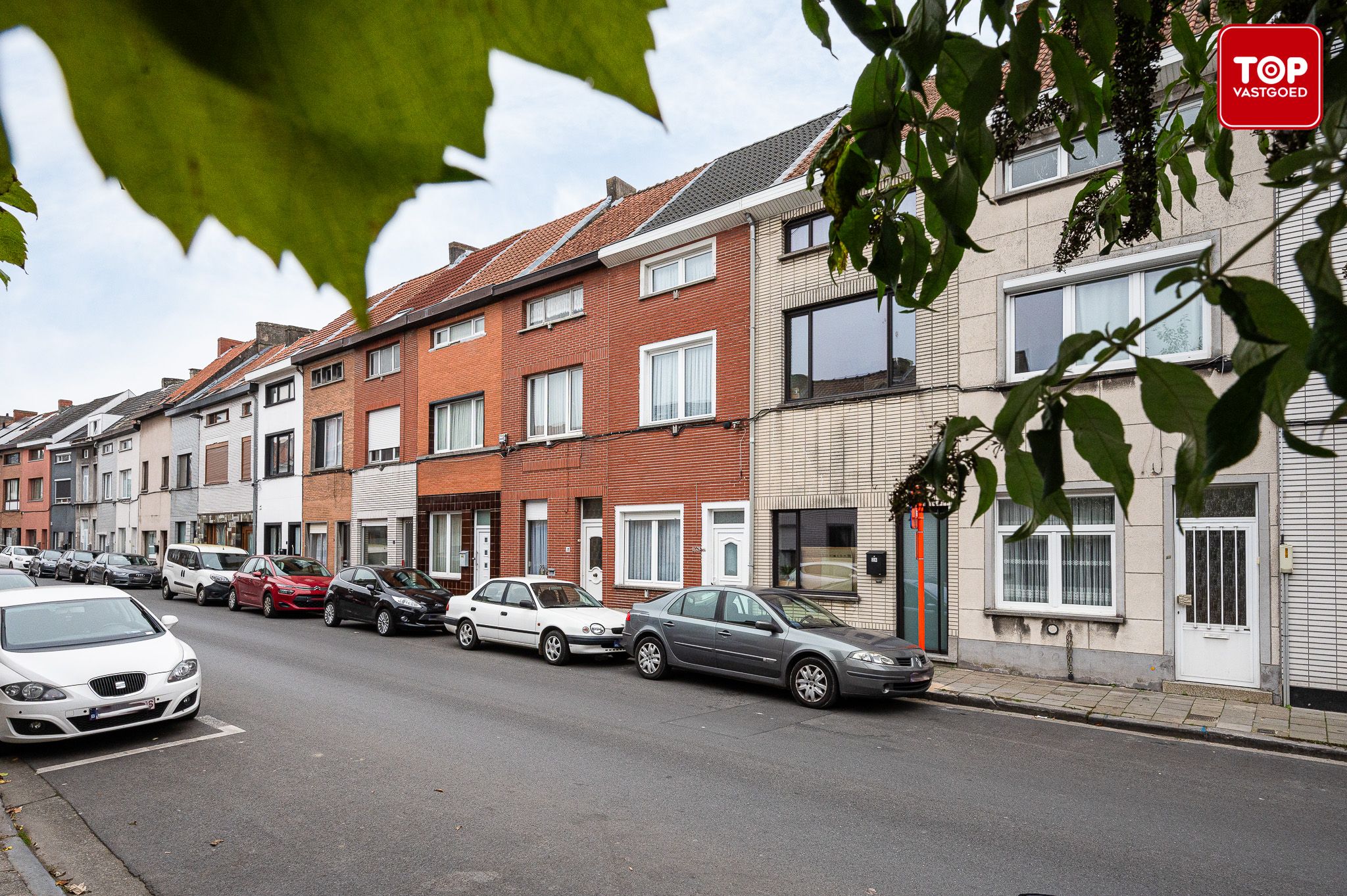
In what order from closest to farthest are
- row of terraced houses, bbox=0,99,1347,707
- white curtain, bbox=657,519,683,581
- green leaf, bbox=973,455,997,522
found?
green leaf, bbox=973,455,997,522, row of terraced houses, bbox=0,99,1347,707, white curtain, bbox=657,519,683,581

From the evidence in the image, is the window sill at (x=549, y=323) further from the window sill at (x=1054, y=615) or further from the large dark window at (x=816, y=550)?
the window sill at (x=1054, y=615)

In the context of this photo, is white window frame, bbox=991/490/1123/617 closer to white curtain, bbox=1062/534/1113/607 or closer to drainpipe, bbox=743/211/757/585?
white curtain, bbox=1062/534/1113/607

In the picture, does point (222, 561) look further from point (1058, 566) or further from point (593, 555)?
point (1058, 566)

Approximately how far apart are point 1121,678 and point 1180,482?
12.0m

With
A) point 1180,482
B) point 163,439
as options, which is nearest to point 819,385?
point 1180,482

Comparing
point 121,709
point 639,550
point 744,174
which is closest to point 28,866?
point 121,709

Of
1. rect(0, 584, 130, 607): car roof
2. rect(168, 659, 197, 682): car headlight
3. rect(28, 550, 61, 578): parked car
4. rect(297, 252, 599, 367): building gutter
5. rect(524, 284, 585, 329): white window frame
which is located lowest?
rect(28, 550, 61, 578): parked car

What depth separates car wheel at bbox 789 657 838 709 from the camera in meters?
11.0

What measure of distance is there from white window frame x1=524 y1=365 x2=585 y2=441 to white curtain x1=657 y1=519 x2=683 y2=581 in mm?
3298

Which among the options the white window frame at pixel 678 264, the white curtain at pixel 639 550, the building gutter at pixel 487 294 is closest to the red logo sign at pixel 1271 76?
the white window frame at pixel 678 264

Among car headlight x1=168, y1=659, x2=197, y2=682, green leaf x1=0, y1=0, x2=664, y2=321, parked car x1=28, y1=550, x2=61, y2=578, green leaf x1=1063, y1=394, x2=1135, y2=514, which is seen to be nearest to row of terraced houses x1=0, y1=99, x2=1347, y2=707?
car headlight x1=168, y1=659, x2=197, y2=682

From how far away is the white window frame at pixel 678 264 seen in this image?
57.6ft

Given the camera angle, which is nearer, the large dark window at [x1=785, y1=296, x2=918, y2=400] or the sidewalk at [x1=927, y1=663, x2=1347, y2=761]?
the sidewalk at [x1=927, y1=663, x2=1347, y2=761]

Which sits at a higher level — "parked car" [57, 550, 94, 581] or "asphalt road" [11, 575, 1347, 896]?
"asphalt road" [11, 575, 1347, 896]
